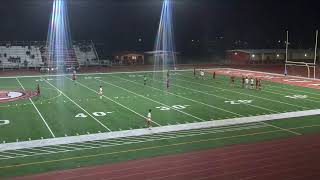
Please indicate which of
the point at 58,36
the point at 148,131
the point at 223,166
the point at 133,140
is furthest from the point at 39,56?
the point at 223,166

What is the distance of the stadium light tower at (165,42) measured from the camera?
6225cm

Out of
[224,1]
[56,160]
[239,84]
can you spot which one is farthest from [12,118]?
[224,1]

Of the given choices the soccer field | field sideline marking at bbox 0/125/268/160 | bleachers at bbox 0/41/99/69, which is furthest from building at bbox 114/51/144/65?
field sideline marking at bbox 0/125/268/160

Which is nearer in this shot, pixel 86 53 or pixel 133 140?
pixel 133 140

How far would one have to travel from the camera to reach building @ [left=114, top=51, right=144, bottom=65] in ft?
211

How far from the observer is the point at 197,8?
225ft

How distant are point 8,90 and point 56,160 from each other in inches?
828

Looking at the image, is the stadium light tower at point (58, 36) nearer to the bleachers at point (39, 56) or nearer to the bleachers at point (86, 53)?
the bleachers at point (39, 56)

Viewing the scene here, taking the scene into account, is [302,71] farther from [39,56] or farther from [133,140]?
[133,140]

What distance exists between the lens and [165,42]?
229 feet

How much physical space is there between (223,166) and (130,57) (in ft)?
167

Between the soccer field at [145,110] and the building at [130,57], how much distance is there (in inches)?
918

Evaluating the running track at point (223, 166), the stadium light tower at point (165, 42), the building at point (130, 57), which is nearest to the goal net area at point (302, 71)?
the stadium light tower at point (165, 42)

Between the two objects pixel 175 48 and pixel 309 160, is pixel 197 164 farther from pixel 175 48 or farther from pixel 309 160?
pixel 175 48
